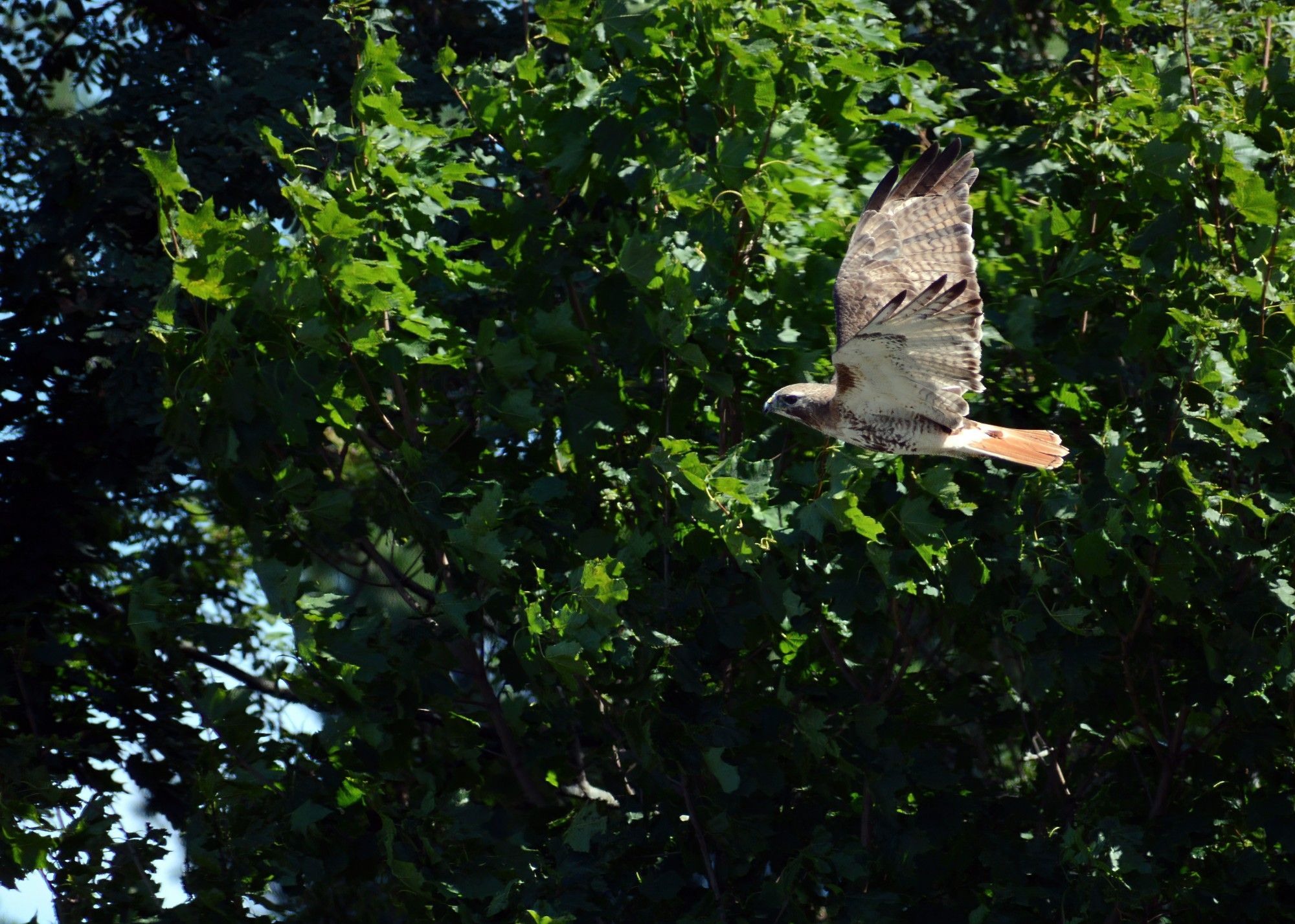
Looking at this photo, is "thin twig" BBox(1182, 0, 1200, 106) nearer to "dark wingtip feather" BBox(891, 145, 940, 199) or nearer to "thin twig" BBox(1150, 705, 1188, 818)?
"dark wingtip feather" BBox(891, 145, 940, 199)

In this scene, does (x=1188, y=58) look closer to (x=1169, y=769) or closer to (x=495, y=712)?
(x=1169, y=769)

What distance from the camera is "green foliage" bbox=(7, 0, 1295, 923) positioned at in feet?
14.0

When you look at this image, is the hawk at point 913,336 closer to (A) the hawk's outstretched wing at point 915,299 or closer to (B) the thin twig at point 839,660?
(A) the hawk's outstretched wing at point 915,299

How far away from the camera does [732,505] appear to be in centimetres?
409

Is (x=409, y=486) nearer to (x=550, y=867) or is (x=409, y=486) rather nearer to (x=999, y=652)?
(x=550, y=867)

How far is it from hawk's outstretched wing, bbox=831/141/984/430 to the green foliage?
0.71 feet

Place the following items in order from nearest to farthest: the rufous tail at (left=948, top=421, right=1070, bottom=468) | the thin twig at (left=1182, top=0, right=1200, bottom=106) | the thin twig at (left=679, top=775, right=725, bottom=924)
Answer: the rufous tail at (left=948, top=421, right=1070, bottom=468)
the thin twig at (left=679, top=775, right=725, bottom=924)
the thin twig at (left=1182, top=0, right=1200, bottom=106)

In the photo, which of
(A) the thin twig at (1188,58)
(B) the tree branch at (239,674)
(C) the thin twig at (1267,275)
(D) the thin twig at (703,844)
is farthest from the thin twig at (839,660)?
(B) the tree branch at (239,674)

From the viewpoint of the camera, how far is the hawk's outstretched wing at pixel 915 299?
3.94 metres

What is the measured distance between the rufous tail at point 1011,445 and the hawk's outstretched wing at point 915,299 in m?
0.12

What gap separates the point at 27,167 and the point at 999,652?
16.4 feet

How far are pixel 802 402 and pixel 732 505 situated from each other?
1.58 feet

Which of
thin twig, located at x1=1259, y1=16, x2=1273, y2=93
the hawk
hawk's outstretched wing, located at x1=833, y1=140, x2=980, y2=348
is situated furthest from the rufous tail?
thin twig, located at x1=1259, y1=16, x2=1273, y2=93

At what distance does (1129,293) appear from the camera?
4879mm
